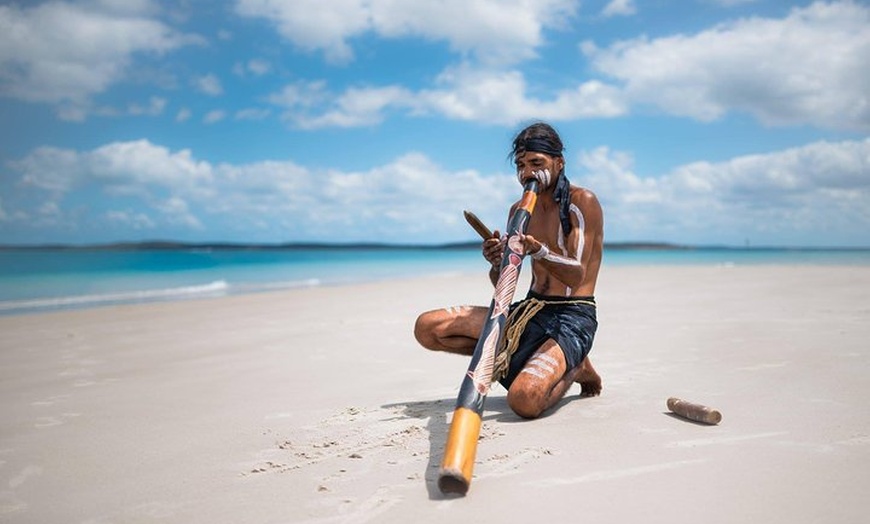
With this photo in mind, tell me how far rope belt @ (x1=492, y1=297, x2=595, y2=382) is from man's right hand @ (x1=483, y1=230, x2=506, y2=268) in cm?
43

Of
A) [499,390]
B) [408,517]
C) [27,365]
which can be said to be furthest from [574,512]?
[27,365]

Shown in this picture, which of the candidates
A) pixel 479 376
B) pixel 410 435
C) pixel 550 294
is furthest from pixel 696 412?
pixel 410 435

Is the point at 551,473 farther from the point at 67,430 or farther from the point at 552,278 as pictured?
the point at 67,430

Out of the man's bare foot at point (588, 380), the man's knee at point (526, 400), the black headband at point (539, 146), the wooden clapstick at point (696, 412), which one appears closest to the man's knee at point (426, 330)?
the man's knee at point (526, 400)

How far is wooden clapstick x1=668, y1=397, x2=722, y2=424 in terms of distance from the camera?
3363mm

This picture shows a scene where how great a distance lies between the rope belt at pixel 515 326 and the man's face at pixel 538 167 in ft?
2.53

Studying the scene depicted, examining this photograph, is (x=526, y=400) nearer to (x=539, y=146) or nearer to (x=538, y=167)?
(x=538, y=167)

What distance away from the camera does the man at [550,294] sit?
12.4 feet

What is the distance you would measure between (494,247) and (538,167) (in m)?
0.63

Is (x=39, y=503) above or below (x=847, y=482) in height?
below

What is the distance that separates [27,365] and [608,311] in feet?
25.5

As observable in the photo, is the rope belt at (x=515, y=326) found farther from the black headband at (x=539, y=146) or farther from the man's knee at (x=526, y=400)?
the black headband at (x=539, y=146)

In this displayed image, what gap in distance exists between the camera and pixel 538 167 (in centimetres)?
395

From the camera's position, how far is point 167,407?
14.7 ft
